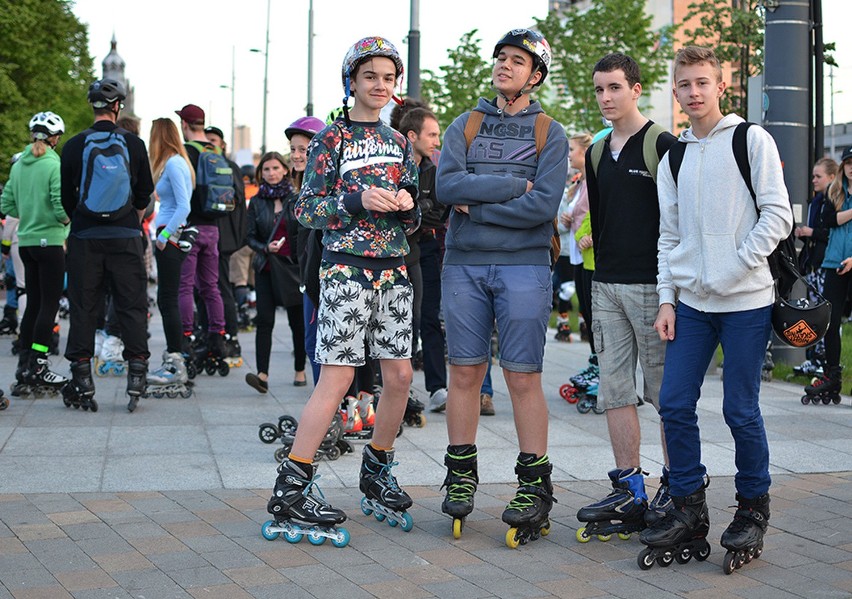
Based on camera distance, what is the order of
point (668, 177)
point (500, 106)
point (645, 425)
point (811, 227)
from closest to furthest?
point (668, 177)
point (500, 106)
point (645, 425)
point (811, 227)

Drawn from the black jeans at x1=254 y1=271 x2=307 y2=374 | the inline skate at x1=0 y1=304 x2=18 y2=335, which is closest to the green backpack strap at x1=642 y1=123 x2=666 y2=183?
the black jeans at x1=254 y1=271 x2=307 y2=374

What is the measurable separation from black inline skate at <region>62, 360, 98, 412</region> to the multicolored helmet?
2.23 m

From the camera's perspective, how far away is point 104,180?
819 cm

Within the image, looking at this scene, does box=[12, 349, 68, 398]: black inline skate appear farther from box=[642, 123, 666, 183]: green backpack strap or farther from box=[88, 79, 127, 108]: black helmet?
box=[642, 123, 666, 183]: green backpack strap

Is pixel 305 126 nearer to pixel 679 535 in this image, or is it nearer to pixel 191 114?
pixel 191 114

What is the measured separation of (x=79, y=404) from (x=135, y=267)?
106 centimetres

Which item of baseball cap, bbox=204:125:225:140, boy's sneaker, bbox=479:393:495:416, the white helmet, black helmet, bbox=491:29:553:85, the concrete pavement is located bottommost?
the concrete pavement

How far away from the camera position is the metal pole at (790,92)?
36.3ft

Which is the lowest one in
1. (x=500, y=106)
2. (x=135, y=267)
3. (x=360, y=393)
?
(x=360, y=393)

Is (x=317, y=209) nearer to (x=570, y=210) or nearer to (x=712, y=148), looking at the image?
(x=712, y=148)

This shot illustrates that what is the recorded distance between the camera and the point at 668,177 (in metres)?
4.84

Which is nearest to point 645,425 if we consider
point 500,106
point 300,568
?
point 500,106

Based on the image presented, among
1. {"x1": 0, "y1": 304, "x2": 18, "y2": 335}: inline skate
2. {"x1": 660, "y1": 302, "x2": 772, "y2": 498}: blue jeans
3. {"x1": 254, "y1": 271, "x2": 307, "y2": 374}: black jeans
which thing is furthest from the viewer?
{"x1": 0, "y1": 304, "x2": 18, "y2": 335}: inline skate

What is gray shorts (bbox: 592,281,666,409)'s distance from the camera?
199 inches
